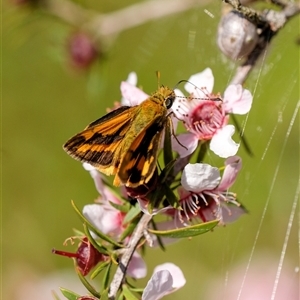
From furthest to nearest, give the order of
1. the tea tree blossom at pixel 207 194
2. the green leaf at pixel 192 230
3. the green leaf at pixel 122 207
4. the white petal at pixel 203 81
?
the white petal at pixel 203 81, the green leaf at pixel 122 207, the tea tree blossom at pixel 207 194, the green leaf at pixel 192 230

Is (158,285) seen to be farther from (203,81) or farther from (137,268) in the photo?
(203,81)

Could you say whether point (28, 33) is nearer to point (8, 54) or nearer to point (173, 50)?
point (173, 50)

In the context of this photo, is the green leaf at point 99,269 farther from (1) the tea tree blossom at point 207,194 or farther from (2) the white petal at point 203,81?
(2) the white petal at point 203,81

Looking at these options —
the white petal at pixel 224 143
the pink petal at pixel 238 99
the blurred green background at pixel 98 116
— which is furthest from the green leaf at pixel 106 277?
the blurred green background at pixel 98 116

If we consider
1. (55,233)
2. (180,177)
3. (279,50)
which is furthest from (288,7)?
(55,233)

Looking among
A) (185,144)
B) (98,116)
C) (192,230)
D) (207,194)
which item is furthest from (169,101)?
(98,116)
